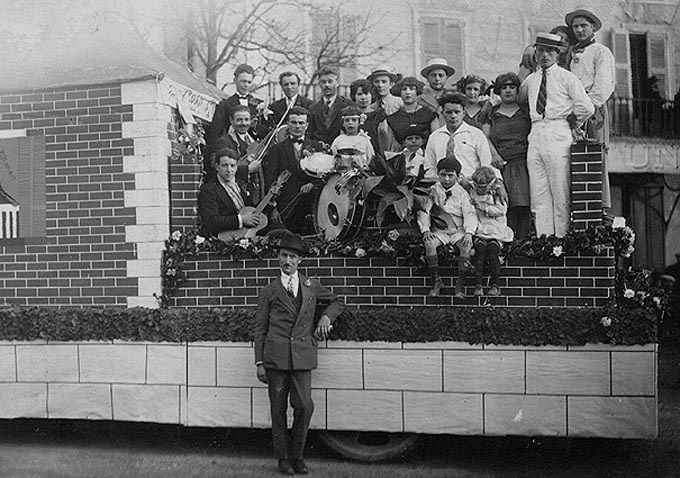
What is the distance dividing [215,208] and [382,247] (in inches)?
54.2

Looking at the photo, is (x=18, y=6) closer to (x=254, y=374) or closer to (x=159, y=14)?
(x=159, y=14)

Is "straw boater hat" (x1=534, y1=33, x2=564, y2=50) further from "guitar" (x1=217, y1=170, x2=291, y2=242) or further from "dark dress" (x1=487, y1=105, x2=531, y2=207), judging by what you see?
"guitar" (x1=217, y1=170, x2=291, y2=242)

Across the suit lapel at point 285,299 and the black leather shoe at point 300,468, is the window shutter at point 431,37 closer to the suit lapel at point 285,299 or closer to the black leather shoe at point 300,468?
the suit lapel at point 285,299

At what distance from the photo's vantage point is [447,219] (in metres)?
6.04

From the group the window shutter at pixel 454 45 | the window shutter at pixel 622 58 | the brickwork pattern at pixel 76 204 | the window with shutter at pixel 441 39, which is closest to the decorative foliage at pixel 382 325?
the brickwork pattern at pixel 76 204

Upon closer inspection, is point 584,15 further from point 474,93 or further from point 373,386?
point 373,386

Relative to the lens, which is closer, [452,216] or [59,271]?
[452,216]

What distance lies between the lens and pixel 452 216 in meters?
6.03

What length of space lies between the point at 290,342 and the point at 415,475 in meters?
1.23

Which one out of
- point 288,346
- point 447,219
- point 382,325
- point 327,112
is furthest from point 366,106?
point 288,346

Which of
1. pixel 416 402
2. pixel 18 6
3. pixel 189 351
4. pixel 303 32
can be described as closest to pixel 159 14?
pixel 18 6

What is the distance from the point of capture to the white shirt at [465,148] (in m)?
6.28

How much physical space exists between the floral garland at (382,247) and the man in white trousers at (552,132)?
22cm

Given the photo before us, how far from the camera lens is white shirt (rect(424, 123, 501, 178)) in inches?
247
